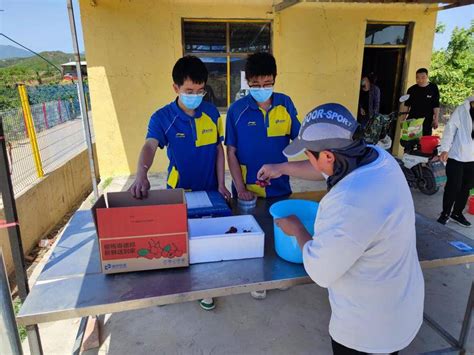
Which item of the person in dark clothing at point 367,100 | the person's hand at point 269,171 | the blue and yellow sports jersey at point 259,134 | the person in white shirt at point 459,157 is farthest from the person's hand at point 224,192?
the person in dark clothing at point 367,100

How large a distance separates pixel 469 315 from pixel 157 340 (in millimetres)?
1798

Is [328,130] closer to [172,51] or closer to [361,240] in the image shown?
[361,240]

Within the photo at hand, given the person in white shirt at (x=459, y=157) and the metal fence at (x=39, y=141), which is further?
the metal fence at (x=39, y=141)

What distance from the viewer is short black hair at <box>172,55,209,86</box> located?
1.83 m

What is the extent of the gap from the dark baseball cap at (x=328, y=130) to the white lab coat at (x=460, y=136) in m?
3.00

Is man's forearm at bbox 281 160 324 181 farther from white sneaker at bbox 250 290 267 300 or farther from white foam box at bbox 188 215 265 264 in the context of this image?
white sneaker at bbox 250 290 267 300

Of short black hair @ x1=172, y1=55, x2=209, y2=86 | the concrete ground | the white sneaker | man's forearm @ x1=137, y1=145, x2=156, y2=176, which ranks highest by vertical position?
short black hair @ x1=172, y1=55, x2=209, y2=86

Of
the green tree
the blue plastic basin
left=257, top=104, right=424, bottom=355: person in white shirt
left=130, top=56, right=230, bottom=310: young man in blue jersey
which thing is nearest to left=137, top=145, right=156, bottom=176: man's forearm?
left=130, top=56, right=230, bottom=310: young man in blue jersey

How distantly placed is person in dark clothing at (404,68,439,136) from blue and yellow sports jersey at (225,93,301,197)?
3.94m

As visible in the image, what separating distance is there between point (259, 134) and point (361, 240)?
1270 mm

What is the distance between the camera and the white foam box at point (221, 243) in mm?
1378

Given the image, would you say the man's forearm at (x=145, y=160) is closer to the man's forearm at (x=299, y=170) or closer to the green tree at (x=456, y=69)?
the man's forearm at (x=299, y=170)

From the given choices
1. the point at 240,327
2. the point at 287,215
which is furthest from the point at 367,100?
the point at 287,215

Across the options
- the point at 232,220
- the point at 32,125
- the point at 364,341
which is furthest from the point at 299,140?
the point at 32,125
